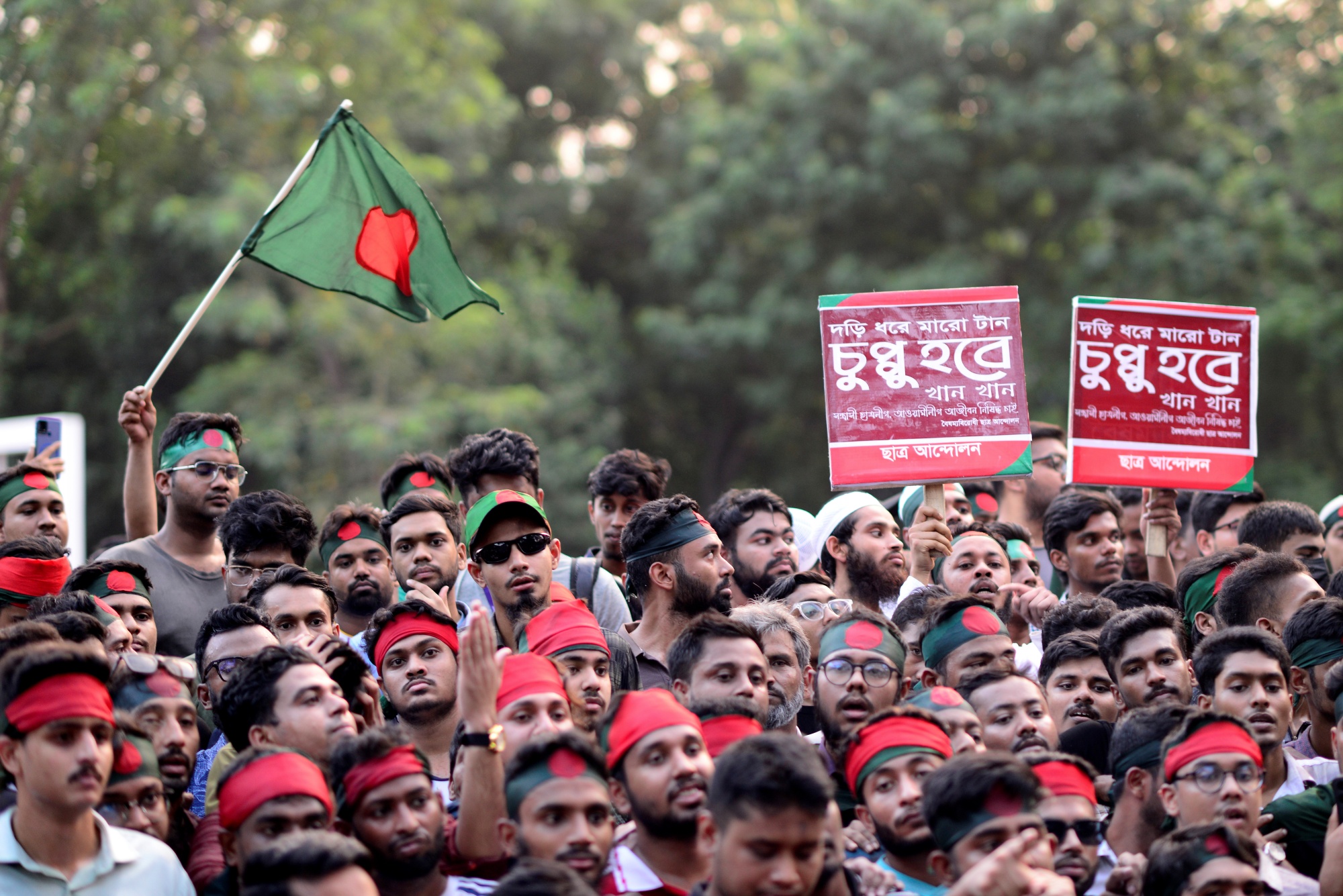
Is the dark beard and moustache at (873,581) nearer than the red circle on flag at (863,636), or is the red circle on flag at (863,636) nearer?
the red circle on flag at (863,636)

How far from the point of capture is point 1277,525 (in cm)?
757

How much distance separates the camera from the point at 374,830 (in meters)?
4.55

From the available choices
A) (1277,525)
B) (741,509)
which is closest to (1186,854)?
(741,509)

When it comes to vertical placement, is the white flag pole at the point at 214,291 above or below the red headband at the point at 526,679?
above

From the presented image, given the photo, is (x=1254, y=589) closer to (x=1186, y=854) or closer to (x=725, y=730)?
(x=1186, y=854)

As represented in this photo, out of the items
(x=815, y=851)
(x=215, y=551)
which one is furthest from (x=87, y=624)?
(x=815, y=851)

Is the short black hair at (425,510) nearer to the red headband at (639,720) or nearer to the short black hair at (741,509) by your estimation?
the short black hair at (741,509)

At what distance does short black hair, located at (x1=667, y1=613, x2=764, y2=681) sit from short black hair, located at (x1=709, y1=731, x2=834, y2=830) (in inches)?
45.7

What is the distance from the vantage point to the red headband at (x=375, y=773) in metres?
4.57

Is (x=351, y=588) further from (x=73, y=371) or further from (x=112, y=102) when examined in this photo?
(x=73, y=371)

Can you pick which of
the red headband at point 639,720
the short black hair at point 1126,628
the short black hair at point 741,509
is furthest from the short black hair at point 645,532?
the short black hair at point 1126,628

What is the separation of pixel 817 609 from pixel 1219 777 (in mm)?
2070

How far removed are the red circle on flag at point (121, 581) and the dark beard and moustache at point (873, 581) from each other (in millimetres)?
3242

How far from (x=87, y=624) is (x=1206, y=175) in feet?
55.2
